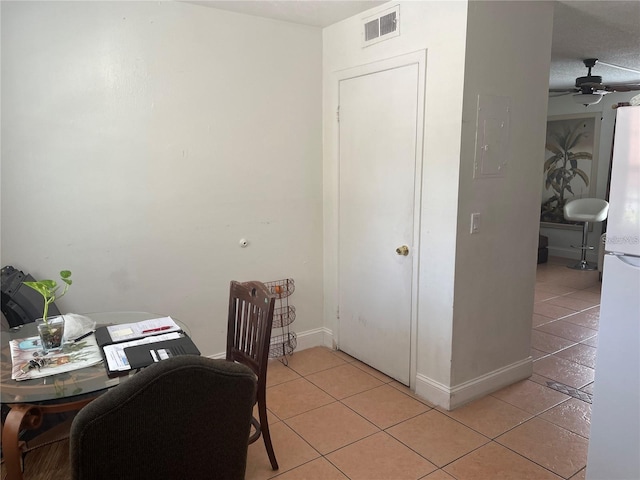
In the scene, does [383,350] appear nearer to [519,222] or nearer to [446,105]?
[519,222]

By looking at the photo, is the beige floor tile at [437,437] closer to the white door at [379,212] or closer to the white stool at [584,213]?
the white door at [379,212]

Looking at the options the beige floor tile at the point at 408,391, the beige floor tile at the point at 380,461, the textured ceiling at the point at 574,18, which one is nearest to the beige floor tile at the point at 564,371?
the beige floor tile at the point at 408,391

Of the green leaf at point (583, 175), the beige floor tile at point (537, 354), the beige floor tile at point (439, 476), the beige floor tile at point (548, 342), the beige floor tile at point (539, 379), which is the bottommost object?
the beige floor tile at point (548, 342)

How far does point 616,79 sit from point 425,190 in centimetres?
456

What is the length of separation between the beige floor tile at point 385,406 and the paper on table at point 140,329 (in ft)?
4.22

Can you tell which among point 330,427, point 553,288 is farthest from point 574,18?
point 553,288

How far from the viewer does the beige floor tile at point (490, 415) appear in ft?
8.64

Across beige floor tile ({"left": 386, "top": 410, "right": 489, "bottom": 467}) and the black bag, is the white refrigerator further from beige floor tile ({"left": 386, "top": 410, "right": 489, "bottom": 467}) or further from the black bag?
the black bag

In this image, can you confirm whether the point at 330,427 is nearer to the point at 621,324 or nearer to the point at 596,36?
the point at 621,324

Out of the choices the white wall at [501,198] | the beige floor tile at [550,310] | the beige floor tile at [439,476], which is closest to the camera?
the beige floor tile at [439,476]

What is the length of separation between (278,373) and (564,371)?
2053mm

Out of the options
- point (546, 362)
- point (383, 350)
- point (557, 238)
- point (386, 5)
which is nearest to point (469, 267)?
point (383, 350)

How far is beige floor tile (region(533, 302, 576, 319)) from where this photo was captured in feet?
15.1

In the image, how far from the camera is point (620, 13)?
3.13 metres
